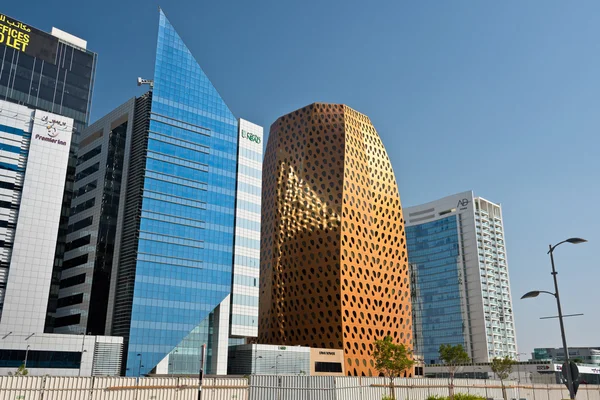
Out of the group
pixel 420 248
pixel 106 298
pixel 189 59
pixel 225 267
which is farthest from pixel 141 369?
pixel 420 248

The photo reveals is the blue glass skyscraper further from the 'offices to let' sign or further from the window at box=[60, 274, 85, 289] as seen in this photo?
the 'offices to let' sign

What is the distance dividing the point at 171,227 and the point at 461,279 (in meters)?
109

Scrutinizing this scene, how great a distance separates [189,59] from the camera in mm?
94000

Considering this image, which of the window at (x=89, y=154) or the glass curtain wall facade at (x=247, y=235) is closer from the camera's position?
the glass curtain wall facade at (x=247, y=235)

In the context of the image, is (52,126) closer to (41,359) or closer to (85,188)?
(85,188)

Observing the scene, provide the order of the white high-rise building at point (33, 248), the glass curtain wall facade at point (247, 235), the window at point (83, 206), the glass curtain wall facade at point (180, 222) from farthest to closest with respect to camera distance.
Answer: the window at point (83, 206) < the glass curtain wall facade at point (247, 235) < the glass curtain wall facade at point (180, 222) < the white high-rise building at point (33, 248)

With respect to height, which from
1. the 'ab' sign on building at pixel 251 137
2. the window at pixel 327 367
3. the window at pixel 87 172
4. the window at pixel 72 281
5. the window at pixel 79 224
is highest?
the 'ab' sign on building at pixel 251 137

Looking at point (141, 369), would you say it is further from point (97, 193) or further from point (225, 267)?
point (97, 193)

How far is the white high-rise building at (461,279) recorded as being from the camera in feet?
529

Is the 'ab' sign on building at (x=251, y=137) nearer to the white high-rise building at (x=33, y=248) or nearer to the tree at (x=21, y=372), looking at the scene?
the white high-rise building at (x=33, y=248)

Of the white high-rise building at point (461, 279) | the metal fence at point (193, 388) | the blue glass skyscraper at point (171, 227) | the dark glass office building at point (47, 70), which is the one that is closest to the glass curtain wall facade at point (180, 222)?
the blue glass skyscraper at point (171, 227)

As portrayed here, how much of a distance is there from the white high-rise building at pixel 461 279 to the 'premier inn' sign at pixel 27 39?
118394mm

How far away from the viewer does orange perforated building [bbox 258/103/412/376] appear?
102688 mm

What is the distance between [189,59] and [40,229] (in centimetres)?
Result: 3722
